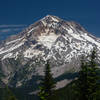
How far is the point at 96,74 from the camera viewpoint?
28.6 m

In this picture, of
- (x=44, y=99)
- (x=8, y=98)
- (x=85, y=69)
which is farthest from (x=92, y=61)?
(x=8, y=98)

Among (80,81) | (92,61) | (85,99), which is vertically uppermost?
(92,61)

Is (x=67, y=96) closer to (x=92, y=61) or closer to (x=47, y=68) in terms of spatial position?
(x=47, y=68)

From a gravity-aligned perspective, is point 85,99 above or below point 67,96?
below

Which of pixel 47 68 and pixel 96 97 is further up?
pixel 47 68

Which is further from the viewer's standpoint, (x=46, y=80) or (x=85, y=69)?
(x=46, y=80)

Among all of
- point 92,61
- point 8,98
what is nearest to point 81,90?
point 92,61

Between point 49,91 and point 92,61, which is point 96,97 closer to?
point 92,61

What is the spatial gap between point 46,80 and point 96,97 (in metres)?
9.79

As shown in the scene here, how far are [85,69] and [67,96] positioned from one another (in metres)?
79.2

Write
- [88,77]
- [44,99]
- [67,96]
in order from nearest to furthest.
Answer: [88,77] → [44,99] → [67,96]

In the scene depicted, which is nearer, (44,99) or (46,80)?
(44,99)

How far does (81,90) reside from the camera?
28906mm

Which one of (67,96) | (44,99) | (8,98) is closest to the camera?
(44,99)
